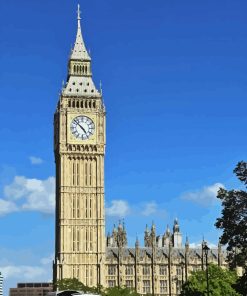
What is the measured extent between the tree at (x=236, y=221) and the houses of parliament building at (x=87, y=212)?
279 ft

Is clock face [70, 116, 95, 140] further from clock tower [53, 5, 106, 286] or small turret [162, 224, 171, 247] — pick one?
small turret [162, 224, 171, 247]

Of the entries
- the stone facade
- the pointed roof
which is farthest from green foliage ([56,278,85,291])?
the pointed roof

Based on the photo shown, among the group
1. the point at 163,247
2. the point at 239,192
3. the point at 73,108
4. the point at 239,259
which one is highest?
the point at 73,108

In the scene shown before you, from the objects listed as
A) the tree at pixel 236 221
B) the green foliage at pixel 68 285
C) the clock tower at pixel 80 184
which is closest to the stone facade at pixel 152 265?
the clock tower at pixel 80 184

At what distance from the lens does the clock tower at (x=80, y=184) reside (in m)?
144

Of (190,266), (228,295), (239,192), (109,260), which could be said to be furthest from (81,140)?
(239,192)

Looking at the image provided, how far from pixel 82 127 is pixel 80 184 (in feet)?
33.7

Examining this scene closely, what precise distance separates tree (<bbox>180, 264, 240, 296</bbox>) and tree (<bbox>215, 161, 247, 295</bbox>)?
47.6 meters

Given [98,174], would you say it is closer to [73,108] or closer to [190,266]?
[73,108]

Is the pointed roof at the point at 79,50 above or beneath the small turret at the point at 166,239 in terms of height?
above

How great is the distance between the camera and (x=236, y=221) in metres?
59.4

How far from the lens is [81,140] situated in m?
148

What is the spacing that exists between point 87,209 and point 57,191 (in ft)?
25.4

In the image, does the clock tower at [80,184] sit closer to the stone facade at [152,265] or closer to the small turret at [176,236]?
the stone facade at [152,265]
